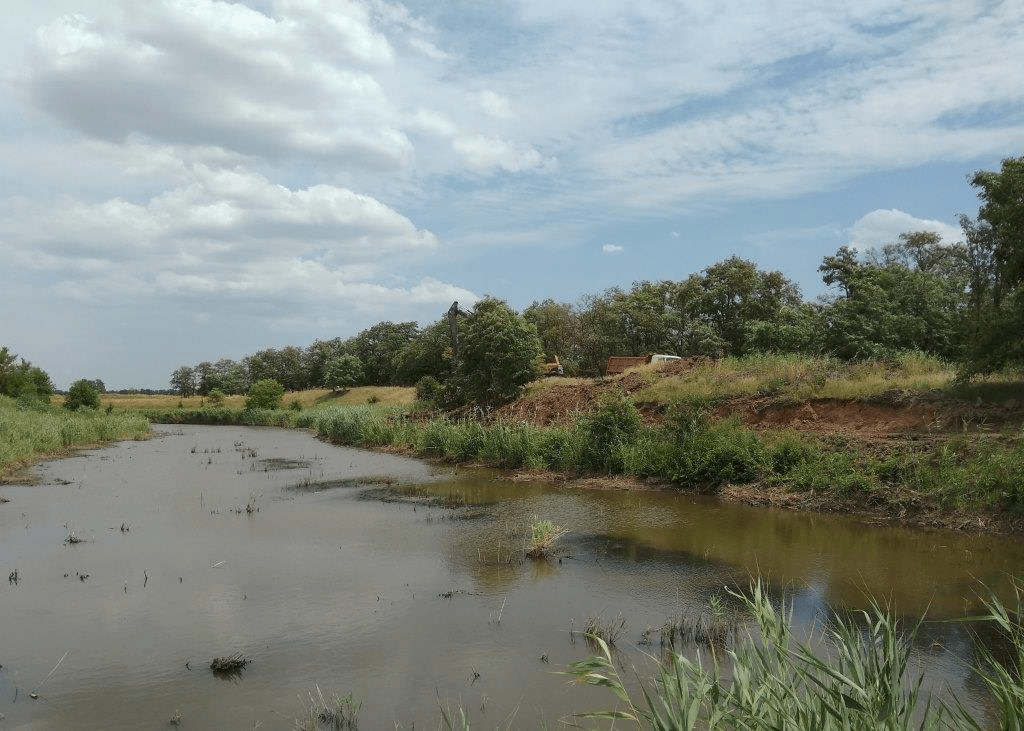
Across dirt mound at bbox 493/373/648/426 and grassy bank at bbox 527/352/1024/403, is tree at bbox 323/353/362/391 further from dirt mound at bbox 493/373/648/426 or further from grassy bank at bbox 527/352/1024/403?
grassy bank at bbox 527/352/1024/403

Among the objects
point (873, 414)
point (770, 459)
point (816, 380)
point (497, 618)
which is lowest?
point (497, 618)

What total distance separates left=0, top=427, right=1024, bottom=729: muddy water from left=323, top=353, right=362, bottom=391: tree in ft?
184

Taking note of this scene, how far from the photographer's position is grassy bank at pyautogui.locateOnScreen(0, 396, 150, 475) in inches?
887

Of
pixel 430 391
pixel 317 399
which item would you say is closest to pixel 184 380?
pixel 317 399

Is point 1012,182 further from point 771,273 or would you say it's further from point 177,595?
point 771,273

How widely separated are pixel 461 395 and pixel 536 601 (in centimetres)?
2327

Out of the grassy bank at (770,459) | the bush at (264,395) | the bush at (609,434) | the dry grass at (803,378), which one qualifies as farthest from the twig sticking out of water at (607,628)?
the bush at (264,395)

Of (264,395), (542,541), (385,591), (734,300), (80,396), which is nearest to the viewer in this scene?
(385,591)

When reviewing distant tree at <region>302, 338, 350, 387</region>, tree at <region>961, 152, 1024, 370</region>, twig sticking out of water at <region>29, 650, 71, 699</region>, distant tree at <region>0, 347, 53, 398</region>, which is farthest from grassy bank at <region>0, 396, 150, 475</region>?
distant tree at <region>302, 338, 350, 387</region>

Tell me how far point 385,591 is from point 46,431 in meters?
23.5

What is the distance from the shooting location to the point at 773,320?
35.8 m

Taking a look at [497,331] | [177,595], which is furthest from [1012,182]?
[497,331]

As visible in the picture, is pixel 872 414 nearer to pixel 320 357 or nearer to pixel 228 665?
pixel 228 665

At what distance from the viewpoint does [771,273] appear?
1642 inches
